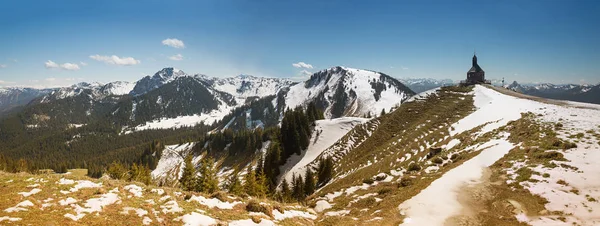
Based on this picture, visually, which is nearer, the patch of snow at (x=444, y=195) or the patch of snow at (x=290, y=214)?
the patch of snow at (x=444, y=195)

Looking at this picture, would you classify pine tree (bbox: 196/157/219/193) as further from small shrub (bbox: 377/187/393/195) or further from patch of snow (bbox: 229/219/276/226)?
patch of snow (bbox: 229/219/276/226)

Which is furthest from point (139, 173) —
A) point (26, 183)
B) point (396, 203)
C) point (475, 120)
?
point (475, 120)

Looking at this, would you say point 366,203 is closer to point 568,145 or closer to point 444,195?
point 444,195

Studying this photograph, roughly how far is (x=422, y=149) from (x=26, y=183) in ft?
145

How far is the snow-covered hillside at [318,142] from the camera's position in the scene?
77.5m

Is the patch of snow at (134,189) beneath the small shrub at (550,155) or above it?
beneath

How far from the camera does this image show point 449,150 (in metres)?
32.9

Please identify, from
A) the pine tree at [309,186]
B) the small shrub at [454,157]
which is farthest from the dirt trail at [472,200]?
the pine tree at [309,186]

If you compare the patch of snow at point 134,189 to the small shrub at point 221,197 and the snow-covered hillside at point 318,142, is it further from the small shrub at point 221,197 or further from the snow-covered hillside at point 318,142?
the snow-covered hillside at point 318,142

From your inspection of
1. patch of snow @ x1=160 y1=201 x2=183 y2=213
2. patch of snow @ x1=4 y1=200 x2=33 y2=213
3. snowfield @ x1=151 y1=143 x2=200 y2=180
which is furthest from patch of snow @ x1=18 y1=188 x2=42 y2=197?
snowfield @ x1=151 y1=143 x2=200 y2=180

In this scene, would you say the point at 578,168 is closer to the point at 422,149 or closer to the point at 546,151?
the point at 546,151

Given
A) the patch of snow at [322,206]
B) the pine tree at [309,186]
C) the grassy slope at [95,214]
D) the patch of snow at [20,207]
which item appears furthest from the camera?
the pine tree at [309,186]

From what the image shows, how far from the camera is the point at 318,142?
88.8m

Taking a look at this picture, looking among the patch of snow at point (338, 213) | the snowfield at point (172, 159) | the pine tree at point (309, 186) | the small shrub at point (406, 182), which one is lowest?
the snowfield at point (172, 159)
